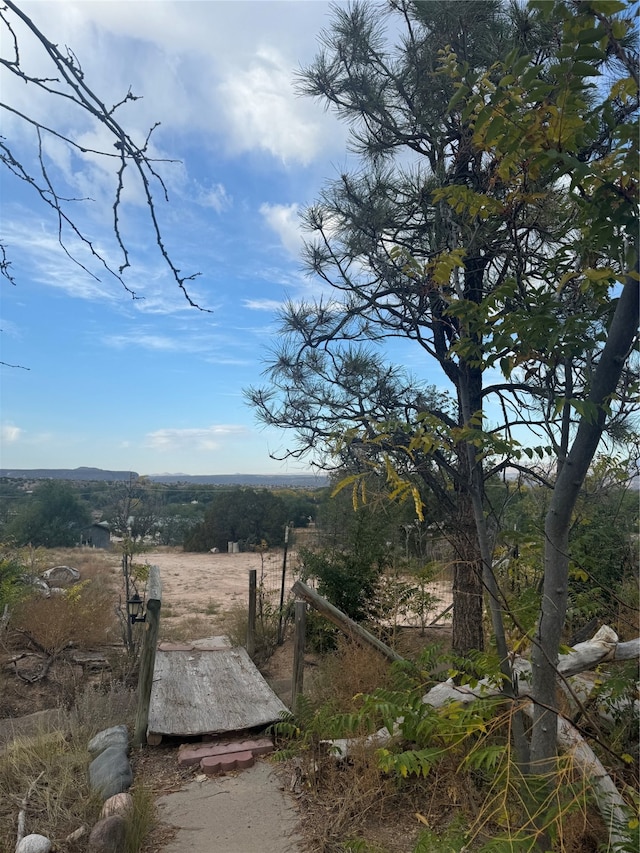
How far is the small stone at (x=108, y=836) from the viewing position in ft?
8.59

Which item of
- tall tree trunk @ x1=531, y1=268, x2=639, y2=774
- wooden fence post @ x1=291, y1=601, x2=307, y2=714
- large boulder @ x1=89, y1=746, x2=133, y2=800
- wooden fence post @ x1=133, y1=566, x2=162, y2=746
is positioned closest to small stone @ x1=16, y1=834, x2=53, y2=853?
large boulder @ x1=89, y1=746, x2=133, y2=800

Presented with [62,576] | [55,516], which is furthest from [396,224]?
[55,516]

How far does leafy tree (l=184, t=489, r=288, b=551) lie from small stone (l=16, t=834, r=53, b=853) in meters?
16.9

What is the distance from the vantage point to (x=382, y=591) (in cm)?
636

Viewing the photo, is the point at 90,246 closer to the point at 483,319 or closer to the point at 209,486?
the point at 483,319

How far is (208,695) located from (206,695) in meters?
0.02

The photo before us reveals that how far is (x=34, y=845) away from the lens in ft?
8.74

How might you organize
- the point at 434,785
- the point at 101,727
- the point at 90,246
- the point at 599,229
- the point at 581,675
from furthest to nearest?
1. the point at 101,727
2. the point at 581,675
3. the point at 434,785
4. the point at 90,246
5. the point at 599,229

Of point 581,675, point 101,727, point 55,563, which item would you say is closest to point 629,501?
point 581,675

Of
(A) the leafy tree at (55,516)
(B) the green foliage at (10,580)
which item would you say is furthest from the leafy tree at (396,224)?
(A) the leafy tree at (55,516)

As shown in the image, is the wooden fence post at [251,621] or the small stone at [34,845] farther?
the wooden fence post at [251,621]

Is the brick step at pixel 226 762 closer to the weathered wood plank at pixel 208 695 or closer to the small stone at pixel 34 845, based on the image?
the weathered wood plank at pixel 208 695

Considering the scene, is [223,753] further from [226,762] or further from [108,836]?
[108,836]

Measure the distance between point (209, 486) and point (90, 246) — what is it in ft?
77.4
